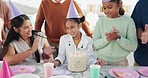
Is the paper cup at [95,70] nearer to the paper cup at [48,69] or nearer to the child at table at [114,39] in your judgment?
the paper cup at [48,69]

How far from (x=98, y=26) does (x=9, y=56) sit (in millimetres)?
695

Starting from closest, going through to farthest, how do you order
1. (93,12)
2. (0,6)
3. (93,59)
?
1. (93,59)
2. (0,6)
3. (93,12)

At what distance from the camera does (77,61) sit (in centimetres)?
153

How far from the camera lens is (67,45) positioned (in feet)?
6.02

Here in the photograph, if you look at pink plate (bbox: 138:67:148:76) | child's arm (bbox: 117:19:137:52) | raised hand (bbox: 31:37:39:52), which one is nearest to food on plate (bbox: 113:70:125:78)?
pink plate (bbox: 138:67:148:76)

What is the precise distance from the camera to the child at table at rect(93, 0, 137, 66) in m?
1.75

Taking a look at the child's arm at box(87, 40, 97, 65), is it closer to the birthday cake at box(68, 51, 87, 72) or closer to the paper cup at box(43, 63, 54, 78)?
the birthday cake at box(68, 51, 87, 72)

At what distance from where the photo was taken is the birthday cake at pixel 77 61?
1.52 metres

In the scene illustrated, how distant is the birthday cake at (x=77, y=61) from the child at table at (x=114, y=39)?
27 centimetres

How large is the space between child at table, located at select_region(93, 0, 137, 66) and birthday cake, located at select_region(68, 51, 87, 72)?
0.87ft

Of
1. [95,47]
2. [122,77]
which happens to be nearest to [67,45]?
[95,47]

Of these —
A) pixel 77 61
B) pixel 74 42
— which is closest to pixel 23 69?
pixel 77 61

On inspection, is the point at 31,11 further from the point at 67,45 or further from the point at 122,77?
the point at 122,77

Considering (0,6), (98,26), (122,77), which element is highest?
(0,6)
